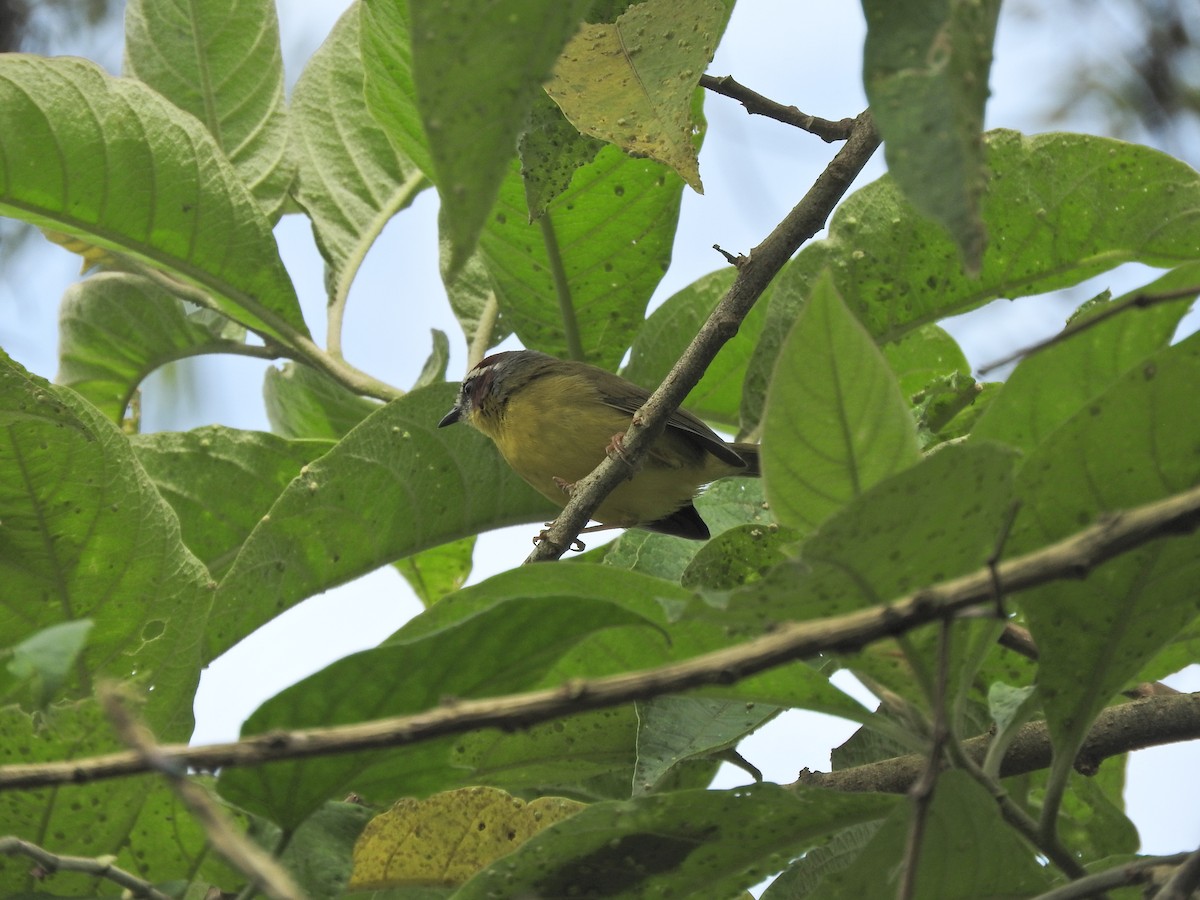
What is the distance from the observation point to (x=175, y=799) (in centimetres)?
212

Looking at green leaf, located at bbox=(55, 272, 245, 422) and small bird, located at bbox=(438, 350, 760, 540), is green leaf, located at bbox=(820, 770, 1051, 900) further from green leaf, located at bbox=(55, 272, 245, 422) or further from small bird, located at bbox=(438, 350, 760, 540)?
small bird, located at bbox=(438, 350, 760, 540)

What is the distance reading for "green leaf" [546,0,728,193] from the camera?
89.3 inches

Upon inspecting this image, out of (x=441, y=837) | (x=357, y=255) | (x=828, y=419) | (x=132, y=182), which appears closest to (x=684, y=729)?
(x=441, y=837)

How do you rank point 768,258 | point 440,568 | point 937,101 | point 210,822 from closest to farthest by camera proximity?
point 210,822 < point 937,101 < point 768,258 < point 440,568

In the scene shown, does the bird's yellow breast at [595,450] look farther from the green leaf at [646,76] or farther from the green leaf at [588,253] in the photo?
the green leaf at [646,76]

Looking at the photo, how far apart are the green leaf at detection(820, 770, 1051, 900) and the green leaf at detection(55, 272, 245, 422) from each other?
2862 millimetres

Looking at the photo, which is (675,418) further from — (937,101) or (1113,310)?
(937,101)

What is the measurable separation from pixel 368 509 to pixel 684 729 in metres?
1.21

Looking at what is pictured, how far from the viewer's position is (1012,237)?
10.2 ft

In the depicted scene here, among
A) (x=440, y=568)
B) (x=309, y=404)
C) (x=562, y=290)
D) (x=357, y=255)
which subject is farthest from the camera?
(x=309, y=404)

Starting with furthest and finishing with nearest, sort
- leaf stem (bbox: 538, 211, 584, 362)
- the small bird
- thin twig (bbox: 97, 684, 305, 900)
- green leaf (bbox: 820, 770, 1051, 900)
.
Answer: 1. the small bird
2. leaf stem (bbox: 538, 211, 584, 362)
3. green leaf (bbox: 820, 770, 1051, 900)
4. thin twig (bbox: 97, 684, 305, 900)

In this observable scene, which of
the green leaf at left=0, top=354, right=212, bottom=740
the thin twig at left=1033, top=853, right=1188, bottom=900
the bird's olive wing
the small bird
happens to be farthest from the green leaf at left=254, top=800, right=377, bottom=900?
the small bird

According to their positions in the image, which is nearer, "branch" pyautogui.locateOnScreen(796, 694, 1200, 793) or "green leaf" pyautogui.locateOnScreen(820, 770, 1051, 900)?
"green leaf" pyautogui.locateOnScreen(820, 770, 1051, 900)

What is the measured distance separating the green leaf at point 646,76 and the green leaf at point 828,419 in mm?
857
